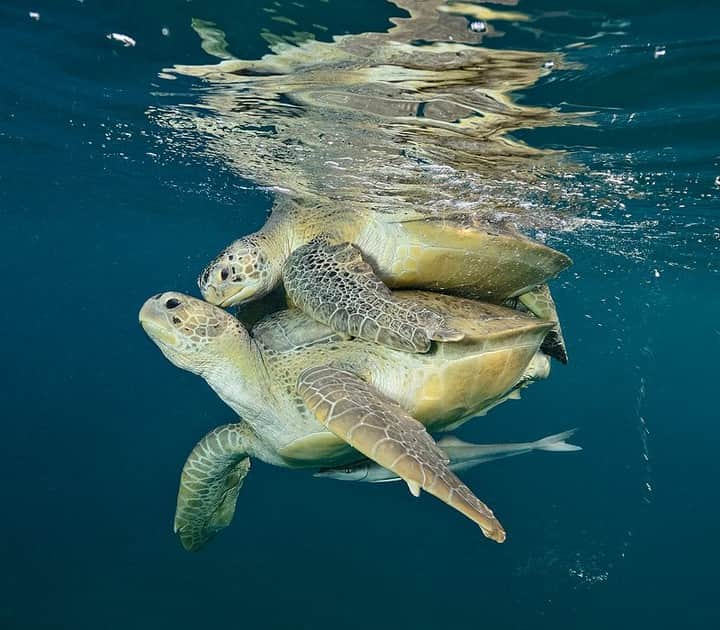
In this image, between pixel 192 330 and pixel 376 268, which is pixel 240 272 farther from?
pixel 376 268

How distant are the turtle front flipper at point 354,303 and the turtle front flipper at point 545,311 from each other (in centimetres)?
215

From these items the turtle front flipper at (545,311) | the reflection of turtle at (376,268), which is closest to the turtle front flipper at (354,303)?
the reflection of turtle at (376,268)

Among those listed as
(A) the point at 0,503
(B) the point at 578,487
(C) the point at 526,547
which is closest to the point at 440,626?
(C) the point at 526,547

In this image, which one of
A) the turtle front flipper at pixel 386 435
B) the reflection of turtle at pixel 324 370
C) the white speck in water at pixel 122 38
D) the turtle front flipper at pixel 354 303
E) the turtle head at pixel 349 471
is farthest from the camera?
the white speck in water at pixel 122 38

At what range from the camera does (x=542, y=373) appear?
227 inches

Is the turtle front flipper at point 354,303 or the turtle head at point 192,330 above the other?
the turtle front flipper at point 354,303

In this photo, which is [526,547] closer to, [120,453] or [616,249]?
[616,249]

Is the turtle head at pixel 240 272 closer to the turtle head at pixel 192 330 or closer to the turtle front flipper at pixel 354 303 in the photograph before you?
the turtle front flipper at pixel 354 303

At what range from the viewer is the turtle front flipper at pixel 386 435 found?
2.82 m

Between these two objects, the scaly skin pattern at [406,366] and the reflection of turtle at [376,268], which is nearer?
the reflection of turtle at [376,268]

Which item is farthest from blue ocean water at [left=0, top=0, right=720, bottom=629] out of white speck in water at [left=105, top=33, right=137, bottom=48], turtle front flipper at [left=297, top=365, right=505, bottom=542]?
turtle front flipper at [left=297, top=365, right=505, bottom=542]

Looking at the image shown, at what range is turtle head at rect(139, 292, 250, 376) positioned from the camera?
12.9ft

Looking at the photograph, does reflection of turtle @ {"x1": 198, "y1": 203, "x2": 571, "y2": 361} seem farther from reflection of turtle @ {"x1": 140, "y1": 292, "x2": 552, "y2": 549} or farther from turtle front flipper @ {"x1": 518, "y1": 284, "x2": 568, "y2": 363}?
reflection of turtle @ {"x1": 140, "y1": 292, "x2": 552, "y2": 549}

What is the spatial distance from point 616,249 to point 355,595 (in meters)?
11.4
